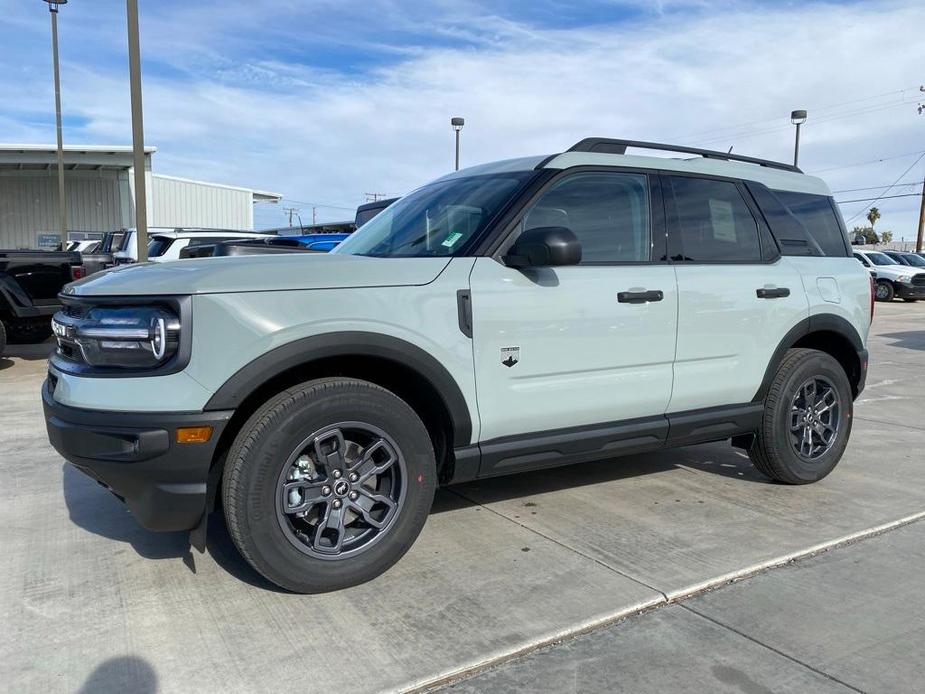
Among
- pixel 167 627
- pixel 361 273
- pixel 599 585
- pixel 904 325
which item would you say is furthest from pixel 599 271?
pixel 904 325

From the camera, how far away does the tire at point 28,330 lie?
30.3 ft

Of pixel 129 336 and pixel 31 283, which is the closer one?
pixel 129 336

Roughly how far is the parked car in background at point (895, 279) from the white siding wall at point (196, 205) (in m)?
27.3

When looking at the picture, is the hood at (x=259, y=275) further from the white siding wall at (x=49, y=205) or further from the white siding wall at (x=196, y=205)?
the white siding wall at (x=49, y=205)


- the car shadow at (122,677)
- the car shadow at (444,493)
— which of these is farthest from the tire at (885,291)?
the car shadow at (122,677)

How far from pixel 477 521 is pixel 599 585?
3.11 ft

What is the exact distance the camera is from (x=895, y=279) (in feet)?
85.7

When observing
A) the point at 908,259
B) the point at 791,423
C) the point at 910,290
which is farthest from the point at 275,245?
the point at 908,259

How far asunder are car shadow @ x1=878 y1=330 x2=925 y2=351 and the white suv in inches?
389

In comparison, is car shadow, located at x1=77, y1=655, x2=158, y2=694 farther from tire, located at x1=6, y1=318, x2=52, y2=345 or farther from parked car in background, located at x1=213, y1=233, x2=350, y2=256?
tire, located at x1=6, y1=318, x2=52, y2=345

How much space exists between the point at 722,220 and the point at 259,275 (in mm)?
2748

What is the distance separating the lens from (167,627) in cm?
285

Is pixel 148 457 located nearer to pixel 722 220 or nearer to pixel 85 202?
pixel 722 220

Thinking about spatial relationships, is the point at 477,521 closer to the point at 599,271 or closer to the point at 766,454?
the point at 599,271
